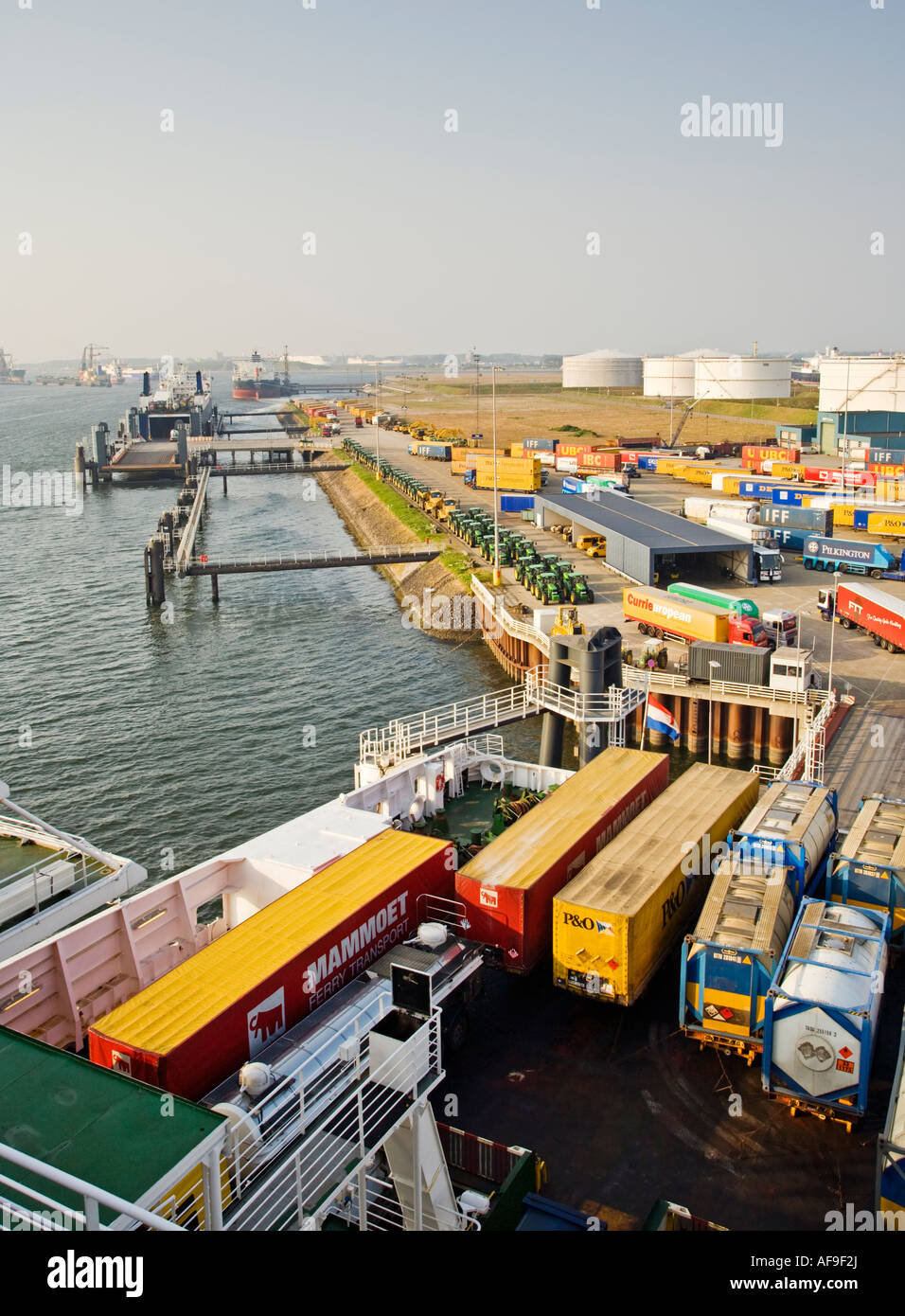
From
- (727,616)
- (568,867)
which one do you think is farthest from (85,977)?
(727,616)

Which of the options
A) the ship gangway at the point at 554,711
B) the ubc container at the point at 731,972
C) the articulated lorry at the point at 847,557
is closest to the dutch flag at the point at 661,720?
the ship gangway at the point at 554,711

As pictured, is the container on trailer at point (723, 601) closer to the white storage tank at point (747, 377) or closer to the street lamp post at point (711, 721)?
the street lamp post at point (711, 721)

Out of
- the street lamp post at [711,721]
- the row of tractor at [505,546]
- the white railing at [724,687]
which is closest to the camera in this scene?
the white railing at [724,687]

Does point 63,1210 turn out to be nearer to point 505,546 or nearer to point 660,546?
point 660,546

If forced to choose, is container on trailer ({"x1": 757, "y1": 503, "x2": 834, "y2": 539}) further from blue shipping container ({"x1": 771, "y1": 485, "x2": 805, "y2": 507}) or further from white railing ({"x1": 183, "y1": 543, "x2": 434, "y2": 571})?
white railing ({"x1": 183, "y1": 543, "x2": 434, "y2": 571})

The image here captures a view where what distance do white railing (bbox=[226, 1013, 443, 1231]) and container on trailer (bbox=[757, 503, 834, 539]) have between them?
67.2 m

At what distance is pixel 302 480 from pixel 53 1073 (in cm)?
13999

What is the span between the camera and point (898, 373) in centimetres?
11606

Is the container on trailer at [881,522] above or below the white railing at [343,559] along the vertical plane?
above

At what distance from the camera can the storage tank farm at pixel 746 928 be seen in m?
19.2

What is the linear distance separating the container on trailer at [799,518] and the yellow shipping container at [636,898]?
5441 cm

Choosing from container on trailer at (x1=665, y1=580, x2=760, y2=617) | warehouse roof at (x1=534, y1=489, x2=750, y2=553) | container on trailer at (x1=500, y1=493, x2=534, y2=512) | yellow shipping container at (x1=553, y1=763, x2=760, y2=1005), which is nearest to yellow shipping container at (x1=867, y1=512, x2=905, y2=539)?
warehouse roof at (x1=534, y1=489, x2=750, y2=553)

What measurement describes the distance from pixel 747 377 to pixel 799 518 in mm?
81166
